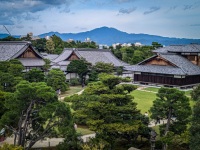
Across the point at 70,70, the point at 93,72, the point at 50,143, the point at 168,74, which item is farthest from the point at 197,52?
the point at 50,143

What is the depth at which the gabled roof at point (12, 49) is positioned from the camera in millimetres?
37737

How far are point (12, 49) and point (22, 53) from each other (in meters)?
1.60

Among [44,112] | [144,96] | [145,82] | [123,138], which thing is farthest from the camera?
[145,82]

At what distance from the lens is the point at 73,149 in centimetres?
1631

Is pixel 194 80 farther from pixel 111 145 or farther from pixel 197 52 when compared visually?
pixel 111 145

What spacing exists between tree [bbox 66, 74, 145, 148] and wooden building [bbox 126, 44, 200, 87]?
89.1 ft

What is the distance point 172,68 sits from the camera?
144 feet

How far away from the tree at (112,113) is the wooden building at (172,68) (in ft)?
89.1

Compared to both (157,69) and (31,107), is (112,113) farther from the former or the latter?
(157,69)

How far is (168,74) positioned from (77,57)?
17.5 m

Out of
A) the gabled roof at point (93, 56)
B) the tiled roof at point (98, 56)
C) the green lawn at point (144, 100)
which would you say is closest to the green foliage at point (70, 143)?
the green lawn at point (144, 100)

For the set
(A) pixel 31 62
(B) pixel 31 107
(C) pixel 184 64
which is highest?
(A) pixel 31 62

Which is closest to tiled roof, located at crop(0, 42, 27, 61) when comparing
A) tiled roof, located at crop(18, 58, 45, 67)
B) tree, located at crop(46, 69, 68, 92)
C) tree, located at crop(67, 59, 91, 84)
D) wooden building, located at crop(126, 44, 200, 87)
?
tiled roof, located at crop(18, 58, 45, 67)

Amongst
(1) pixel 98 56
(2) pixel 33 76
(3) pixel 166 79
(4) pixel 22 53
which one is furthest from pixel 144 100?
(1) pixel 98 56
